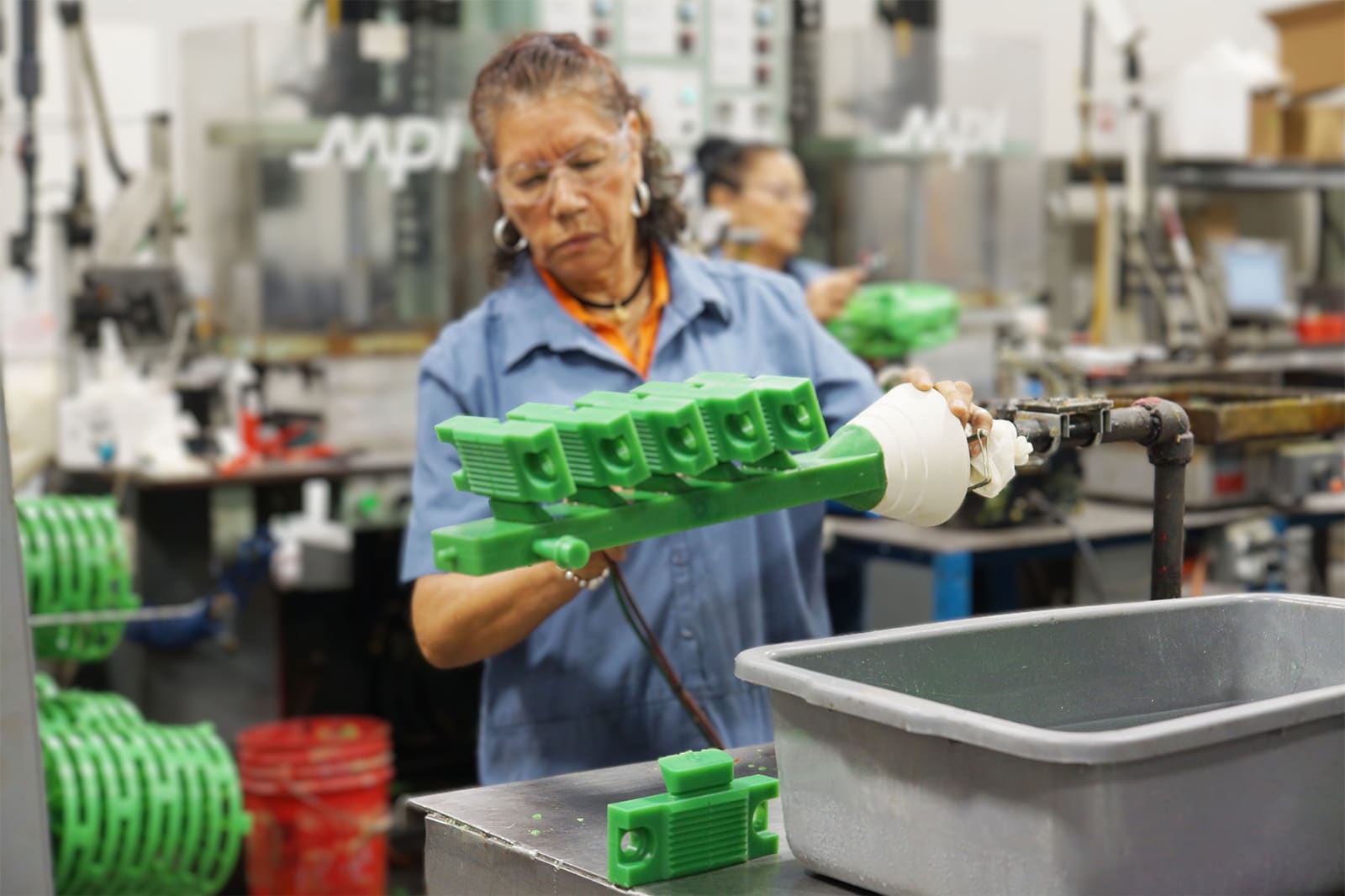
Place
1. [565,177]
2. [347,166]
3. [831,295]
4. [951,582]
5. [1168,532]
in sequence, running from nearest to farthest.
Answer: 1. [1168,532]
2. [565,177]
3. [951,582]
4. [831,295]
5. [347,166]

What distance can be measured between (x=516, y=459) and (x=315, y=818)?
2.39 metres

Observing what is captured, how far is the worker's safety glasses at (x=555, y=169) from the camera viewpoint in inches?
62.2

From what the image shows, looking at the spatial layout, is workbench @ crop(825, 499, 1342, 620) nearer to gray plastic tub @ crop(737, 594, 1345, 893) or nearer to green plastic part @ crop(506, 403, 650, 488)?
gray plastic tub @ crop(737, 594, 1345, 893)

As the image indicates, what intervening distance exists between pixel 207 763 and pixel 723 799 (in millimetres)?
1681

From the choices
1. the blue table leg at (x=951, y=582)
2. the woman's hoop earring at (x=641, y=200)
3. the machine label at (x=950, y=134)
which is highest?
the machine label at (x=950, y=134)

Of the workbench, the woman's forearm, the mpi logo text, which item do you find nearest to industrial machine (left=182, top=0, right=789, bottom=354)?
the mpi logo text

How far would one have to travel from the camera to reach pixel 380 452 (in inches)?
139

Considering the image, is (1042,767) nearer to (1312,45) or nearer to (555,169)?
(555,169)

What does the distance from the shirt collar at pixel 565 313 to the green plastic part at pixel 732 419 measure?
66 cm

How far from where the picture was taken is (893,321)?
117 inches

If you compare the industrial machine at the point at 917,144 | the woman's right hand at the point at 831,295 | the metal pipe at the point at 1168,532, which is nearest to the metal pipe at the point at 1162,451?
the metal pipe at the point at 1168,532

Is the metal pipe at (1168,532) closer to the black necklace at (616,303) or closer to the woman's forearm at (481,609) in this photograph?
the woman's forearm at (481,609)

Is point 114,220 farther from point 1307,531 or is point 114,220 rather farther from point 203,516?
point 1307,531

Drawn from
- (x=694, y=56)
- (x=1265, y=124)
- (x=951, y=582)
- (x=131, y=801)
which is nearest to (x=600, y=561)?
(x=131, y=801)
